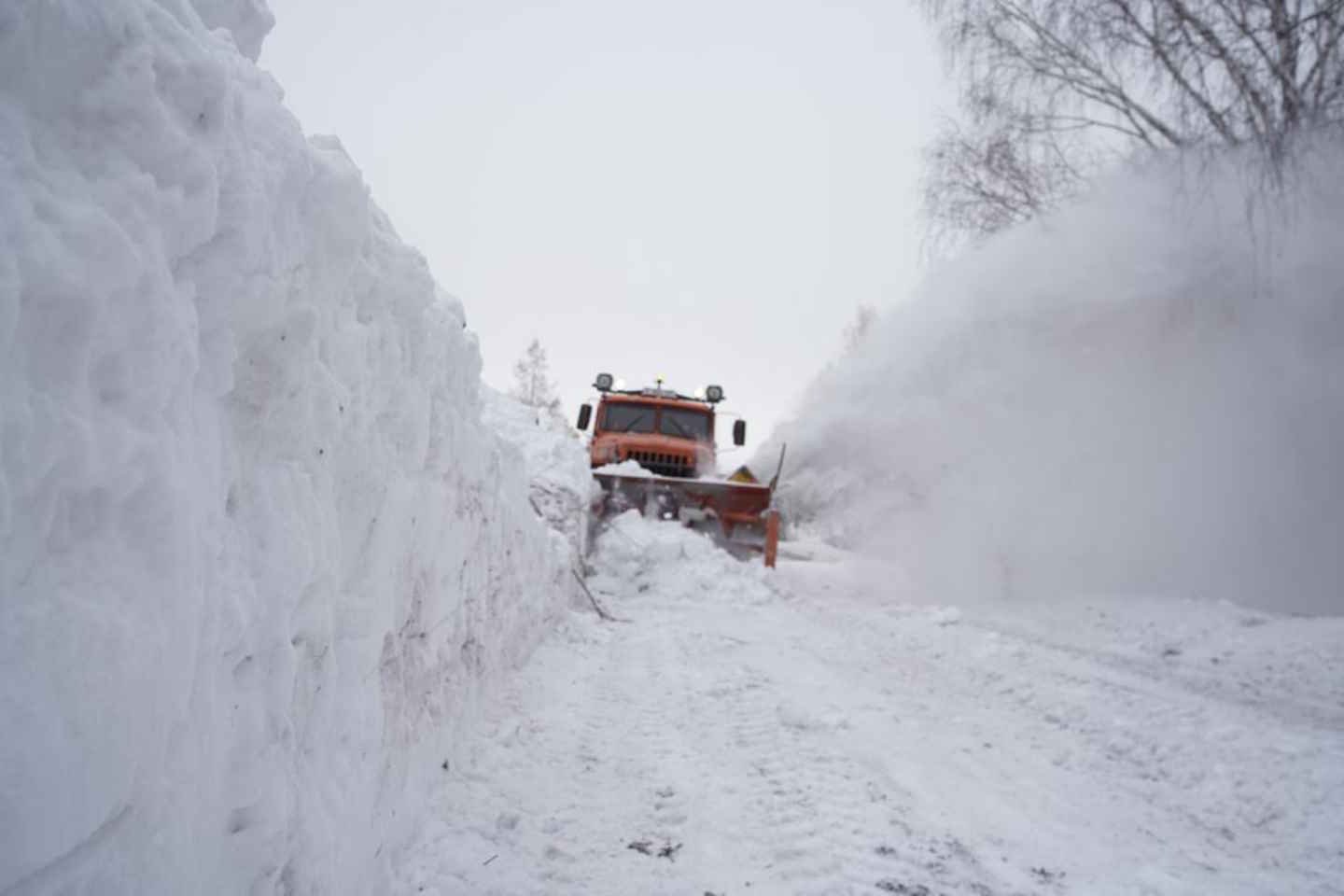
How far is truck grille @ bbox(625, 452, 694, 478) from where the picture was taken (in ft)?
40.0

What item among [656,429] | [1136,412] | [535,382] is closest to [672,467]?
[656,429]

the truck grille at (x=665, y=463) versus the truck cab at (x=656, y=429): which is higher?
the truck cab at (x=656, y=429)

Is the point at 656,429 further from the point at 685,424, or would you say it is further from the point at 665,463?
the point at 665,463

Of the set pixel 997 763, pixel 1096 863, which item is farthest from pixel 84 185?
pixel 997 763

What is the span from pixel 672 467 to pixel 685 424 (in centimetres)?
100

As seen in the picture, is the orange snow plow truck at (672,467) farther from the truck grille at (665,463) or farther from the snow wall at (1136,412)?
the snow wall at (1136,412)

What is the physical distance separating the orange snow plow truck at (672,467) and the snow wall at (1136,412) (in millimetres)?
1865

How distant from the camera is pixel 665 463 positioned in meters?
12.3

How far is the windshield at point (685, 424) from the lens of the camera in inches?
502

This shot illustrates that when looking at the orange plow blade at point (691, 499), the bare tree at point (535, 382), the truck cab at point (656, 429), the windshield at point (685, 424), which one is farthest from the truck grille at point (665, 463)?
the bare tree at point (535, 382)

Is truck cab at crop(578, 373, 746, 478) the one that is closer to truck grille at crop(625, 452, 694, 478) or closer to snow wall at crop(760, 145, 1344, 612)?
truck grille at crop(625, 452, 694, 478)

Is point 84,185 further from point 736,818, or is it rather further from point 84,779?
point 736,818

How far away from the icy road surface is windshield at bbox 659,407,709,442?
6477 millimetres

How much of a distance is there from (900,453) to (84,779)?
10.6 m
